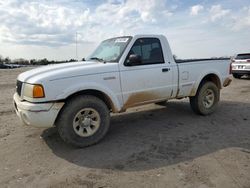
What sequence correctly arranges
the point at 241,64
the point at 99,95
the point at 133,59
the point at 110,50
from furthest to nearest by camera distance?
1. the point at 241,64
2. the point at 110,50
3. the point at 133,59
4. the point at 99,95

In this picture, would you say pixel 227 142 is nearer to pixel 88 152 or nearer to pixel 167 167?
pixel 167 167

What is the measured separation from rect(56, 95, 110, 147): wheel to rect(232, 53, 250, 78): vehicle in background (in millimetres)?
13754

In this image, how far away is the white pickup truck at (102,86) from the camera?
4516 mm

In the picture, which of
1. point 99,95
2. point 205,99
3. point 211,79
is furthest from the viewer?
point 211,79

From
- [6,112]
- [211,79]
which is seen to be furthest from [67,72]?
[211,79]

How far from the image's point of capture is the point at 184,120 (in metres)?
6.66

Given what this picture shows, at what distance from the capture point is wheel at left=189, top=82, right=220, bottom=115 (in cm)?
693

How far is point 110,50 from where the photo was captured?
19.3 feet

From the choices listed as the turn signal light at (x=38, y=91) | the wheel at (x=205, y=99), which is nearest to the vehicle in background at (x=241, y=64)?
the wheel at (x=205, y=99)

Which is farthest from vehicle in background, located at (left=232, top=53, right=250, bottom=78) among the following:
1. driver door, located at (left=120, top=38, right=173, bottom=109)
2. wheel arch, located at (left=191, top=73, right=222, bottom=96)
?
driver door, located at (left=120, top=38, right=173, bottom=109)

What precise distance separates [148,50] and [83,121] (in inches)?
85.5

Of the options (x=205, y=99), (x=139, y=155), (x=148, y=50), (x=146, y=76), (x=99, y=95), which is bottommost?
(x=139, y=155)

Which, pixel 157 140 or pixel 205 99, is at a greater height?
pixel 205 99

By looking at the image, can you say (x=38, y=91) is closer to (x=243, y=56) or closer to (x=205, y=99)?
(x=205, y=99)
